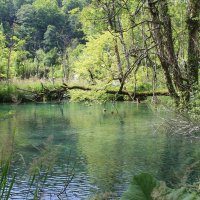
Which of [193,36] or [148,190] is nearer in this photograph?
[148,190]

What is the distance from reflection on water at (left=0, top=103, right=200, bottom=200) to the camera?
23.9 feet

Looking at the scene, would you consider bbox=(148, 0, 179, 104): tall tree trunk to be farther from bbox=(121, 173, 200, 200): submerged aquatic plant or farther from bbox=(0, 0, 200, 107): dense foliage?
bbox=(121, 173, 200, 200): submerged aquatic plant

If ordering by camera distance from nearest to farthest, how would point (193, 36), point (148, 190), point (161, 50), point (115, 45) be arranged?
point (148, 190) → point (161, 50) → point (193, 36) → point (115, 45)

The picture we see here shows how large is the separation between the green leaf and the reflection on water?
10.6ft

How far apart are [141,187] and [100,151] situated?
365 inches

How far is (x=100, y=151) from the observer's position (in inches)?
403

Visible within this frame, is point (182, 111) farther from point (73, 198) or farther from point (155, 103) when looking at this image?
point (73, 198)

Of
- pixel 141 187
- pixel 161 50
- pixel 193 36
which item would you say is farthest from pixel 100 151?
pixel 141 187

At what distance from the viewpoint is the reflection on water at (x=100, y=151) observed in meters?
7.29

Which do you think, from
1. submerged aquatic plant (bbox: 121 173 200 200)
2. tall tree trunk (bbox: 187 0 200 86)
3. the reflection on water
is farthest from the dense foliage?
submerged aquatic plant (bbox: 121 173 200 200)

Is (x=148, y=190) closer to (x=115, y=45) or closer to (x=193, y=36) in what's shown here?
(x=193, y=36)

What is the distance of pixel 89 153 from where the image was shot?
998 cm

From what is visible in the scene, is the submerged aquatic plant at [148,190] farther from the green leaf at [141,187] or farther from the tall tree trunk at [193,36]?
the tall tree trunk at [193,36]

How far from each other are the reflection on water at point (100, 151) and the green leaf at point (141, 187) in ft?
10.6
